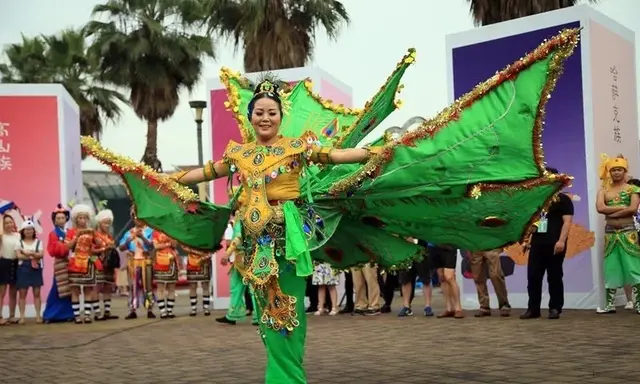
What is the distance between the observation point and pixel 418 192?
6.02m

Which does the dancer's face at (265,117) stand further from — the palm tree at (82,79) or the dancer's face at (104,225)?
the palm tree at (82,79)

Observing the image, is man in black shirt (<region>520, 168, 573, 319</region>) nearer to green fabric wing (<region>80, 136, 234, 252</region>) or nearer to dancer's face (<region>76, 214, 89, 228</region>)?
green fabric wing (<region>80, 136, 234, 252</region>)

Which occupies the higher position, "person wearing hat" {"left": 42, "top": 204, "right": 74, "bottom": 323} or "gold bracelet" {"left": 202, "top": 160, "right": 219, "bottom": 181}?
"gold bracelet" {"left": 202, "top": 160, "right": 219, "bottom": 181}

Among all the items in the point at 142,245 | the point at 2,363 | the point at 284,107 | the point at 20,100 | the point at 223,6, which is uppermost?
the point at 223,6

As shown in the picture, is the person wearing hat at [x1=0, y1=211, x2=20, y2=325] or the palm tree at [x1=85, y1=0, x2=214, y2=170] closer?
the person wearing hat at [x1=0, y1=211, x2=20, y2=325]

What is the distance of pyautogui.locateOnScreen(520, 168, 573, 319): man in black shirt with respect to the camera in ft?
35.1

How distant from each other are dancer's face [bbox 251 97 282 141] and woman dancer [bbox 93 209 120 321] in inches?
342

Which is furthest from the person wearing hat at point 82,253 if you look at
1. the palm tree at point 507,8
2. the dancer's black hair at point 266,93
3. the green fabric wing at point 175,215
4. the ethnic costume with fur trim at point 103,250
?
the palm tree at point 507,8

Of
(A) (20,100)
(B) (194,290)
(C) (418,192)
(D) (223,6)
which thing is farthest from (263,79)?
(D) (223,6)

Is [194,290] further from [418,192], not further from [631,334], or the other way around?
[418,192]

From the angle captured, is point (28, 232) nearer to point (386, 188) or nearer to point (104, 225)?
point (104, 225)

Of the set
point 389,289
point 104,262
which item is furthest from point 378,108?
point 104,262

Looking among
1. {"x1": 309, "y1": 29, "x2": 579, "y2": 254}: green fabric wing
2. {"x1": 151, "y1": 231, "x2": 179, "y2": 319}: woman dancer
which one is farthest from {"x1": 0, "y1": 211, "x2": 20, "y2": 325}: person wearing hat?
{"x1": 309, "y1": 29, "x2": 579, "y2": 254}: green fabric wing

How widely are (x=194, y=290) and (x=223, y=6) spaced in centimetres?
981
